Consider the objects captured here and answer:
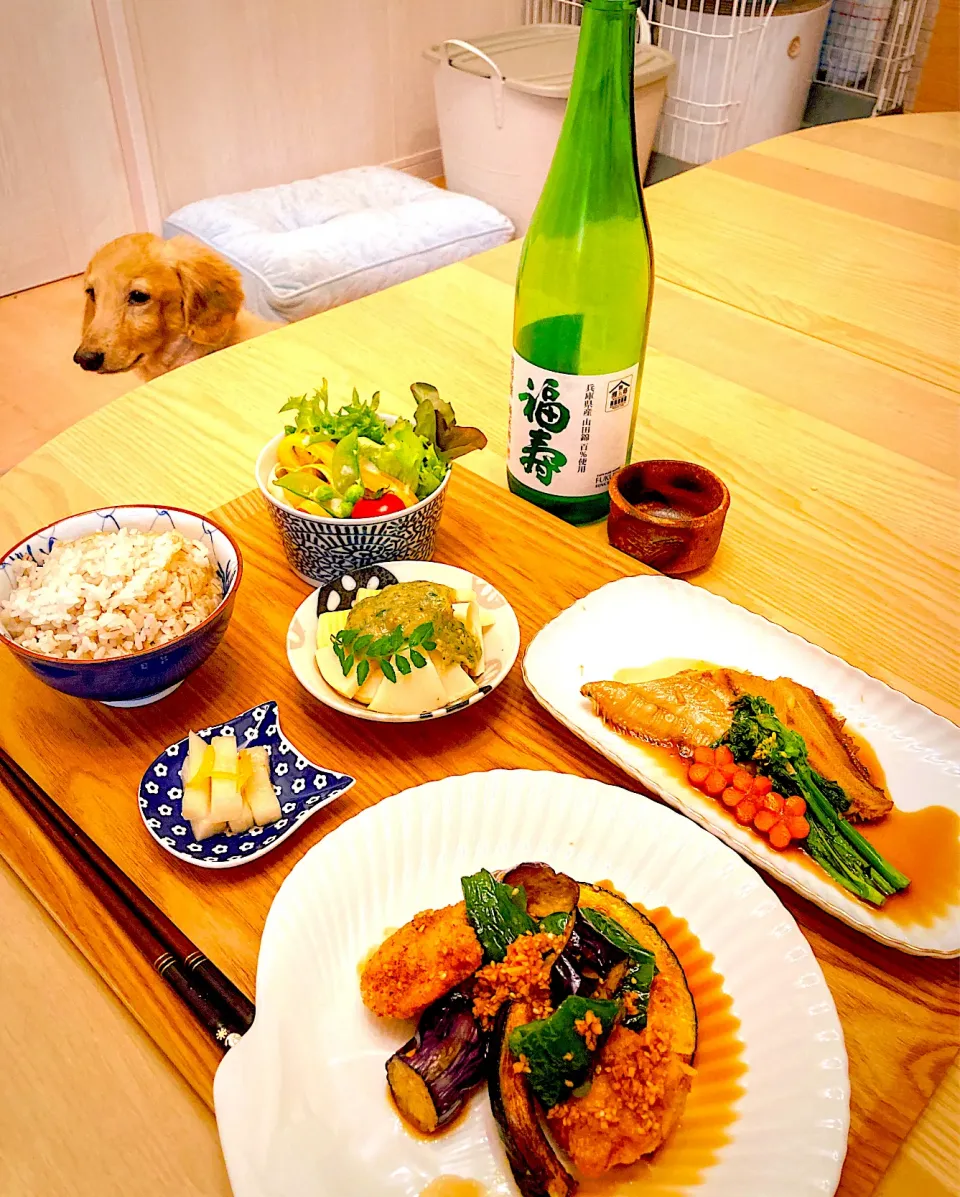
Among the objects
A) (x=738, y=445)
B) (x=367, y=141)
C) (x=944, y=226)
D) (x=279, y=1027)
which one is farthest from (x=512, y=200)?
(x=279, y=1027)

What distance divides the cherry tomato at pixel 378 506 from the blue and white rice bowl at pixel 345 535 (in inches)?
0.6

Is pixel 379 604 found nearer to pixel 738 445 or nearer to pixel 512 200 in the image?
pixel 738 445

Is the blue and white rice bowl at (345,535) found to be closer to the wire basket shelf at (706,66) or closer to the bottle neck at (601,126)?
the bottle neck at (601,126)

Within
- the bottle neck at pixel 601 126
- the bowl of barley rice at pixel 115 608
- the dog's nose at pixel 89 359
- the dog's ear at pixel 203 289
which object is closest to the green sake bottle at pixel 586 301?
the bottle neck at pixel 601 126

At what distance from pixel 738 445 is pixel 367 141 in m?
2.74

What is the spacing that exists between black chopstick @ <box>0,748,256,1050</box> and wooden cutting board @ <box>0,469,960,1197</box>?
12mm

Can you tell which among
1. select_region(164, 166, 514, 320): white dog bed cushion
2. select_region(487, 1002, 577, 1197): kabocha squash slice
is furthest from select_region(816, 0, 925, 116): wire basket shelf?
select_region(487, 1002, 577, 1197): kabocha squash slice

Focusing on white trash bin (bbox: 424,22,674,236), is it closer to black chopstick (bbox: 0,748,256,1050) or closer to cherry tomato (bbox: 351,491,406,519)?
cherry tomato (bbox: 351,491,406,519)

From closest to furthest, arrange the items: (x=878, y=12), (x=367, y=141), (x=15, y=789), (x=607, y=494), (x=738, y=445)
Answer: (x=15, y=789)
(x=607, y=494)
(x=738, y=445)
(x=878, y=12)
(x=367, y=141)

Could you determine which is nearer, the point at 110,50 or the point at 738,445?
the point at 738,445

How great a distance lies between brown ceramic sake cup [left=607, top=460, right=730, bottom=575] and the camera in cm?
93

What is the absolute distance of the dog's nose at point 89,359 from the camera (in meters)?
1.95

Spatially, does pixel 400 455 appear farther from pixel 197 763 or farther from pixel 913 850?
pixel 913 850

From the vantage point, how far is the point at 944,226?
1.70m
